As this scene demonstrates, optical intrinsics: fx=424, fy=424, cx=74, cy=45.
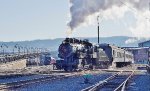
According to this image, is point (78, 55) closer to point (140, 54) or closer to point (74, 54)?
point (74, 54)

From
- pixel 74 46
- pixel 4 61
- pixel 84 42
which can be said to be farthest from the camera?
pixel 4 61

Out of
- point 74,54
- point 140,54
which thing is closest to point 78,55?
point 74,54

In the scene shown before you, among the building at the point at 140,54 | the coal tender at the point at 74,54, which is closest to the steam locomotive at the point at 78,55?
the coal tender at the point at 74,54

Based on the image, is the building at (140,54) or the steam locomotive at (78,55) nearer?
the steam locomotive at (78,55)

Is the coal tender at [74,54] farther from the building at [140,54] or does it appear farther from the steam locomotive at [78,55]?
the building at [140,54]

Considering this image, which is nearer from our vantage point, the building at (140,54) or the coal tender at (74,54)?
the coal tender at (74,54)

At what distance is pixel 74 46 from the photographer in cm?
4838

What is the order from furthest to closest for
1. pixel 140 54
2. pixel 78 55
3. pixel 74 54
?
pixel 140 54
pixel 74 54
pixel 78 55

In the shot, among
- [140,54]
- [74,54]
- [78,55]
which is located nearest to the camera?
[78,55]

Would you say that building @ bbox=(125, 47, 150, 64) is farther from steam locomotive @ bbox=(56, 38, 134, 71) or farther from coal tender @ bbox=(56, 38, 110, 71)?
coal tender @ bbox=(56, 38, 110, 71)

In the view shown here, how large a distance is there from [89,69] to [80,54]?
20.6 feet

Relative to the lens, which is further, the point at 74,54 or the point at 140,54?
the point at 140,54

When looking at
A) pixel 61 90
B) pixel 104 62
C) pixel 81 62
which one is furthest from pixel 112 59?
pixel 61 90

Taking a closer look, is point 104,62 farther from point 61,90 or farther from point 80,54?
point 61,90
